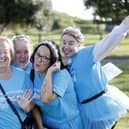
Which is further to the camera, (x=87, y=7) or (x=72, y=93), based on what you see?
(x=87, y=7)

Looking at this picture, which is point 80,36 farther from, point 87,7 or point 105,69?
point 87,7

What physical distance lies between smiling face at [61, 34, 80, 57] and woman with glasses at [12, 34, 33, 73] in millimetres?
494

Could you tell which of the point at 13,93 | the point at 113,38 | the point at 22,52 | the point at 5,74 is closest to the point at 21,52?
A: the point at 22,52

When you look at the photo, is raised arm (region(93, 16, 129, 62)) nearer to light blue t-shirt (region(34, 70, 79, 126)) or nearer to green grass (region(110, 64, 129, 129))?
light blue t-shirt (region(34, 70, 79, 126))

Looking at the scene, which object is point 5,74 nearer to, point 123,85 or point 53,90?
point 53,90

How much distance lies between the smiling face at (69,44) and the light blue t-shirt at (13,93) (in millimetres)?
522

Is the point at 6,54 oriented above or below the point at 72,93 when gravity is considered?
above

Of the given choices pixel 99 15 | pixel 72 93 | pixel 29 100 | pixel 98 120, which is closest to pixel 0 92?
pixel 29 100

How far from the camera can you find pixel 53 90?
4.91 meters

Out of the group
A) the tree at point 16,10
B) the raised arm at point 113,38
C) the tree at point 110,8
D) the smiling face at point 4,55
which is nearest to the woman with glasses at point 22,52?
the smiling face at point 4,55

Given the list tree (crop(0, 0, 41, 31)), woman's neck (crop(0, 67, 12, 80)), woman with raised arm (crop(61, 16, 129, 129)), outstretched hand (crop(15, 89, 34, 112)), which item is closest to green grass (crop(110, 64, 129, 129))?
woman with raised arm (crop(61, 16, 129, 129))

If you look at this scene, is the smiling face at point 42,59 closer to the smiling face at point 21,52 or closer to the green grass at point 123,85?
the smiling face at point 21,52

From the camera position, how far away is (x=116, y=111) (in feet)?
17.9

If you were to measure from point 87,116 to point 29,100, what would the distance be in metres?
0.66
